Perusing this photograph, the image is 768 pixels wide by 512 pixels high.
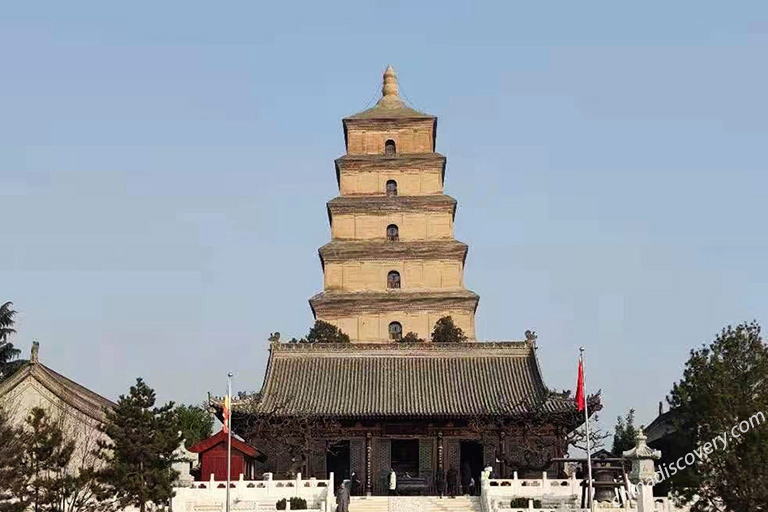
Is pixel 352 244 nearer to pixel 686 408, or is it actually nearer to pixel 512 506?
pixel 512 506

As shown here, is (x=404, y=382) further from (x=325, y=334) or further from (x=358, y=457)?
(x=325, y=334)

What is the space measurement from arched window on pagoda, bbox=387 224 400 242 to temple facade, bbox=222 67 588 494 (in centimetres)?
9

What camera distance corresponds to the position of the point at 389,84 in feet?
167

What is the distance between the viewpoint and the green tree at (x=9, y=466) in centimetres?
1991

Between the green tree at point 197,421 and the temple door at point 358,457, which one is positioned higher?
the green tree at point 197,421

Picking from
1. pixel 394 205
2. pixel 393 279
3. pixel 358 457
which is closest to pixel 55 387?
pixel 358 457

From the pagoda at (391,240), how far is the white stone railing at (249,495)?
18.4 metres

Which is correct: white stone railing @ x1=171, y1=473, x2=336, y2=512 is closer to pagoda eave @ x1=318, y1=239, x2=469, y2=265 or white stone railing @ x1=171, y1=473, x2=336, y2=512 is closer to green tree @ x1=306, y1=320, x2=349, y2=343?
green tree @ x1=306, y1=320, x2=349, y2=343

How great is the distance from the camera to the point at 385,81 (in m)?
50.8

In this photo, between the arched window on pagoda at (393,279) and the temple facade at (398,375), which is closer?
the temple facade at (398,375)

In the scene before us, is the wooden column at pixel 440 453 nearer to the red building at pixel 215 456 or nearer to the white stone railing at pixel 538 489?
the red building at pixel 215 456

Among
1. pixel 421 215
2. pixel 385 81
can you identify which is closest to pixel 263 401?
pixel 421 215

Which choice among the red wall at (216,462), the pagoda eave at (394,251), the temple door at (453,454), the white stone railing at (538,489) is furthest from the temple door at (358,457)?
the pagoda eave at (394,251)

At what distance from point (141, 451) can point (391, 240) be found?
948 inches
